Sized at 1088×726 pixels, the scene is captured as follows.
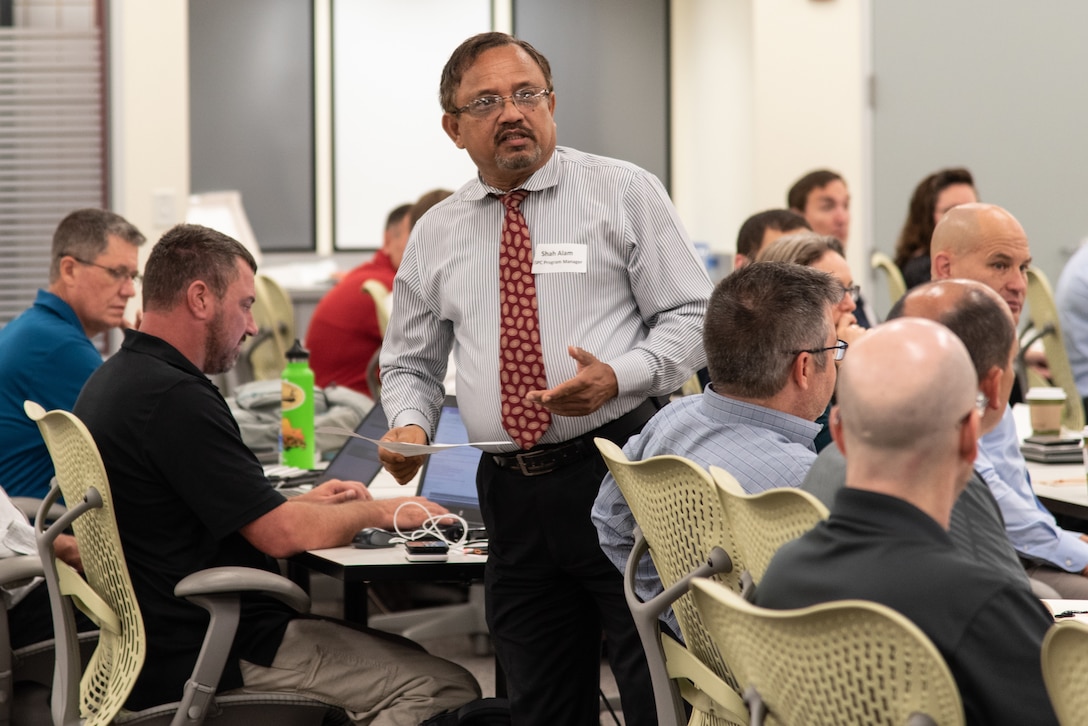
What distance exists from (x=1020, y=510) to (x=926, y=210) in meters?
3.08

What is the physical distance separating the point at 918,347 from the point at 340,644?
5.42ft

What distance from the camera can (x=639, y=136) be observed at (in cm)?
844

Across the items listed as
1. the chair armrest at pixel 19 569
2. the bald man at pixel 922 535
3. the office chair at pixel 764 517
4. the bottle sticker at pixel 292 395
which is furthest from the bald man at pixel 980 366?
the bottle sticker at pixel 292 395

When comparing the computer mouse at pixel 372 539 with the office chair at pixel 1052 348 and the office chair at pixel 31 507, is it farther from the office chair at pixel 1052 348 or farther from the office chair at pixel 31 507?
the office chair at pixel 1052 348

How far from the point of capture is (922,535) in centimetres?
133

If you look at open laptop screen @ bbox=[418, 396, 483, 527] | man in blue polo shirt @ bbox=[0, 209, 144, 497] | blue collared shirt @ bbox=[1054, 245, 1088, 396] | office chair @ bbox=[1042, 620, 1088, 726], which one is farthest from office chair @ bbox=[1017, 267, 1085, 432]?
office chair @ bbox=[1042, 620, 1088, 726]

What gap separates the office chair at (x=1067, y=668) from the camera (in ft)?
3.58

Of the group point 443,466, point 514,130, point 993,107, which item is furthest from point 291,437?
point 993,107

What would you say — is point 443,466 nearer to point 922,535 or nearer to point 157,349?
point 157,349

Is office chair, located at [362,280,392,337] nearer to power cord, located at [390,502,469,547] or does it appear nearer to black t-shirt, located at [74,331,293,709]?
power cord, located at [390,502,469,547]

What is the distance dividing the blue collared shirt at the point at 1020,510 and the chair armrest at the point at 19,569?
6.50ft

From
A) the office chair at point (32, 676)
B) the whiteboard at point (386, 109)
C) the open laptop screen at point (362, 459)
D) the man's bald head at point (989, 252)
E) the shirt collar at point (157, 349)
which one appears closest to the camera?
the shirt collar at point (157, 349)

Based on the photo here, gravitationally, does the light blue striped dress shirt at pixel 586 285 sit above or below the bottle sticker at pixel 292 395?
above

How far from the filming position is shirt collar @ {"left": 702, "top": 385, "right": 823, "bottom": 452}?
202cm
